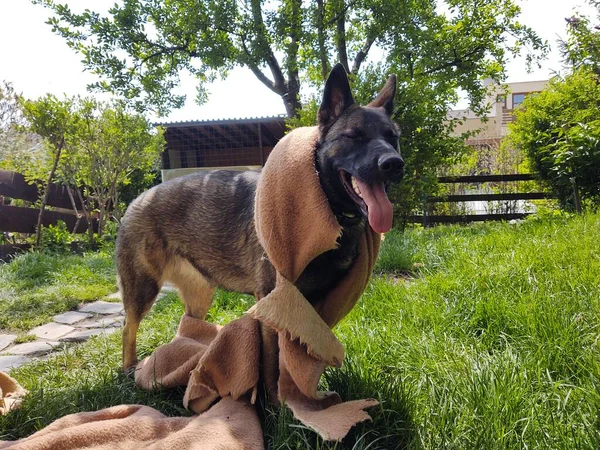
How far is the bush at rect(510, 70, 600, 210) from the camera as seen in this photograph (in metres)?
6.59

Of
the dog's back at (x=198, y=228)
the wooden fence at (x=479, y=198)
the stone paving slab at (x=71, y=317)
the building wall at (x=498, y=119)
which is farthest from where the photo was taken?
the building wall at (x=498, y=119)

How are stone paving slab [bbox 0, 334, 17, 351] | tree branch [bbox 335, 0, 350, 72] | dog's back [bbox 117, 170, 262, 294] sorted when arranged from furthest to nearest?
tree branch [bbox 335, 0, 350, 72], stone paving slab [bbox 0, 334, 17, 351], dog's back [bbox 117, 170, 262, 294]

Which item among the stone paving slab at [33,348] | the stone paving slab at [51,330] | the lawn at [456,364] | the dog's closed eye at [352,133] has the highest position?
the dog's closed eye at [352,133]

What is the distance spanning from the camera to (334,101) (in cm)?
188

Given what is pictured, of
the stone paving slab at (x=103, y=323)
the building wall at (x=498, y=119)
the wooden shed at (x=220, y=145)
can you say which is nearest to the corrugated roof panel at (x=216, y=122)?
the wooden shed at (x=220, y=145)

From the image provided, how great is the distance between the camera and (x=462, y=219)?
30.2 feet

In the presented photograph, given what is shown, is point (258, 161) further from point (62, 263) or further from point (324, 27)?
point (62, 263)

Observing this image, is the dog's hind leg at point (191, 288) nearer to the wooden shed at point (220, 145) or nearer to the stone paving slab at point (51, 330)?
the stone paving slab at point (51, 330)

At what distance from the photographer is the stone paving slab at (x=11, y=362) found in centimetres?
269

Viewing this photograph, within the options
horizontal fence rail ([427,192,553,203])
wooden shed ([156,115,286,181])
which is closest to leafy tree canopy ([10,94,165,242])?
wooden shed ([156,115,286,181])

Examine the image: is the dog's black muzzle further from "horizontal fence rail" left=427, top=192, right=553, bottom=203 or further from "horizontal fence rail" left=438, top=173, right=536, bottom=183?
"horizontal fence rail" left=438, top=173, right=536, bottom=183

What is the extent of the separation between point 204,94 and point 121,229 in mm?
8946

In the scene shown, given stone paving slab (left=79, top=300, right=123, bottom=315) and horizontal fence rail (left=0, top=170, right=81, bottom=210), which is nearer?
stone paving slab (left=79, top=300, right=123, bottom=315)

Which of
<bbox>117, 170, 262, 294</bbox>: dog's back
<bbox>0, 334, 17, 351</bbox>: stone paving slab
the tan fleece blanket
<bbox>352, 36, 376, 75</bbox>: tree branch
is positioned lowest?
<bbox>0, 334, 17, 351</bbox>: stone paving slab
